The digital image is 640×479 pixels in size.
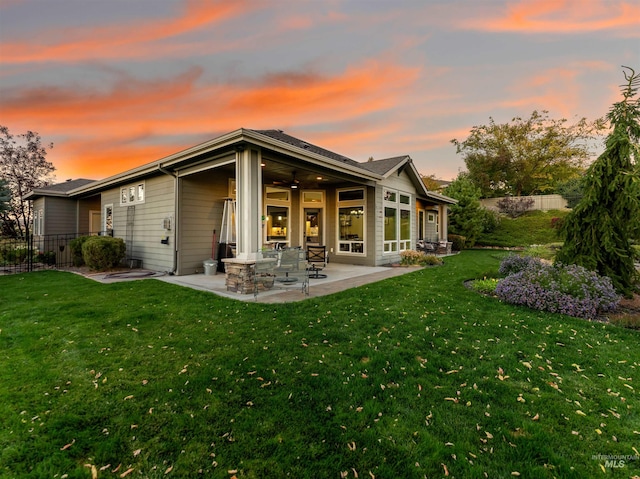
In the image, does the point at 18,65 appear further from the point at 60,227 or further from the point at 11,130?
the point at 11,130

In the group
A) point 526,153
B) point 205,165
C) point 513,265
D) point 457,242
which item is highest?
point 526,153

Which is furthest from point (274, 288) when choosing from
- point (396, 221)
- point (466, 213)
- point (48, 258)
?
point (466, 213)

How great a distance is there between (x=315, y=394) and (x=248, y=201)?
4.60m

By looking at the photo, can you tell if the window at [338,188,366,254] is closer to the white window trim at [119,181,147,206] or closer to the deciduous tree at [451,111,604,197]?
the white window trim at [119,181,147,206]

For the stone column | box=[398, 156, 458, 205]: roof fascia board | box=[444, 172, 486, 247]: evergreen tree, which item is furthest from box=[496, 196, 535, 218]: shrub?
the stone column

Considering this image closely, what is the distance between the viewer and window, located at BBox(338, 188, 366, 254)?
11.0 meters

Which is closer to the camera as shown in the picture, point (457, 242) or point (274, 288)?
point (274, 288)

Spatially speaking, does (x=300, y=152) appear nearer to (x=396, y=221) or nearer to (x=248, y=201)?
(x=248, y=201)

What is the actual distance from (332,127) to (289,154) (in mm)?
7904

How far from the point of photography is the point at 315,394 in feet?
8.16

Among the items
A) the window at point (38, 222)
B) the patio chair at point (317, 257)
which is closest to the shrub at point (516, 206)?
the patio chair at point (317, 257)

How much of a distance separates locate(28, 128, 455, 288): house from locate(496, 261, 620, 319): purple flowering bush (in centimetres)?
532

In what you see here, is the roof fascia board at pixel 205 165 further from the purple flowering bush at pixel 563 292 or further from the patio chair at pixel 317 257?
the purple flowering bush at pixel 563 292

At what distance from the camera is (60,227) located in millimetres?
13953
